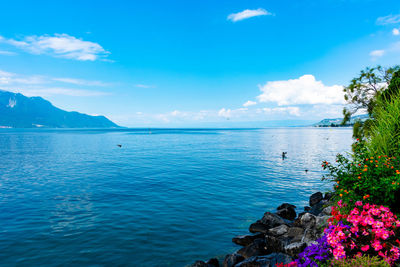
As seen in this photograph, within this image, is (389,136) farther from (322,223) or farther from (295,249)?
(295,249)

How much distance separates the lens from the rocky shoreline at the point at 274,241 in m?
10.9

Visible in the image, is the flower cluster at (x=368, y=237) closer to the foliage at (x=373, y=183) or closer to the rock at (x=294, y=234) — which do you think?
the foliage at (x=373, y=183)

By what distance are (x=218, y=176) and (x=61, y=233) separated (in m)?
22.9

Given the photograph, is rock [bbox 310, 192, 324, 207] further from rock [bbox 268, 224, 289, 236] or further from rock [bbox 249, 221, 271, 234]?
rock [bbox 249, 221, 271, 234]

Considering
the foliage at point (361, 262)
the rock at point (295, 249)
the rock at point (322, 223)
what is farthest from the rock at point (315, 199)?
the foliage at point (361, 262)

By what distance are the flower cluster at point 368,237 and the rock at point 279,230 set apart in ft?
25.1

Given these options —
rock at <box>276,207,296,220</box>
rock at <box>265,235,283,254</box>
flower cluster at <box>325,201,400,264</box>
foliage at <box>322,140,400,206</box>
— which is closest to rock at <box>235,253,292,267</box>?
rock at <box>265,235,283,254</box>

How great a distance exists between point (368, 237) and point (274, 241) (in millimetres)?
5909

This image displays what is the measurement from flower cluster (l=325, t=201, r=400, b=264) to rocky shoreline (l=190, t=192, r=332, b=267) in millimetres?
1920

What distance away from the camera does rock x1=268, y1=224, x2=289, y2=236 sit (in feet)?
50.0

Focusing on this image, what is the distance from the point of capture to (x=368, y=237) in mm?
7914

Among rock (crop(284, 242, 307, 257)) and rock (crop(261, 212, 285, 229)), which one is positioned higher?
rock (crop(284, 242, 307, 257))

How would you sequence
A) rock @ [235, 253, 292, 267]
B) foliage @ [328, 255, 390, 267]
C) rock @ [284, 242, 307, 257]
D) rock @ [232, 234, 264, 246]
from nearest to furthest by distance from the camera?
foliage @ [328, 255, 390, 267], rock @ [235, 253, 292, 267], rock @ [284, 242, 307, 257], rock @ [232, 234, 264, 246]

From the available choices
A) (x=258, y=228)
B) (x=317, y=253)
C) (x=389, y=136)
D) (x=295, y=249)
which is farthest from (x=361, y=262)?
(x=258, y=228)
